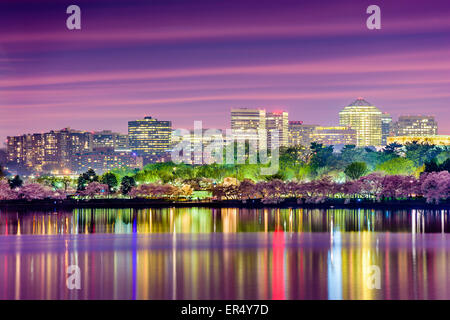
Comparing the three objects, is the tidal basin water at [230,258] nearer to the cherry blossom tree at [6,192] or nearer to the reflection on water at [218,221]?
the reflection on water at [218,221]

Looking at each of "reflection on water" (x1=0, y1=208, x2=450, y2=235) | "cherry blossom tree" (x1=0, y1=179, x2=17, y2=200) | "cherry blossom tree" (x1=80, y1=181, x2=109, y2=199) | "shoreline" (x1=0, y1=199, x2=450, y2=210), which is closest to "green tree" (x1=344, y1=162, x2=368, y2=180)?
"shoreline" (x1=0, y1=199, x2=450, y2=210)

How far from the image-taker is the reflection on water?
70.7 m

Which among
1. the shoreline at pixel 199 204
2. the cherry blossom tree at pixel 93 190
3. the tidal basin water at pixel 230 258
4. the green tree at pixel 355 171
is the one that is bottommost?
the tidal basin water at pixel 230 258

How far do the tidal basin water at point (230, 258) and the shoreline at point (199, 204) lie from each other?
1837 centimetres

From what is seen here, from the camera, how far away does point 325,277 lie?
144 feet

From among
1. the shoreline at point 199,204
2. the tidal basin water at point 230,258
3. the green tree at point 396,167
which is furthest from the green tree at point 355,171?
the tidal basin water at point 230,258

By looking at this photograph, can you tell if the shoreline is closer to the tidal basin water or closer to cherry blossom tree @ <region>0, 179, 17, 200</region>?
cherry blossom tree @ <region>0, 179, 17, 200</region>

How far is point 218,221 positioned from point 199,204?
28.9 metres

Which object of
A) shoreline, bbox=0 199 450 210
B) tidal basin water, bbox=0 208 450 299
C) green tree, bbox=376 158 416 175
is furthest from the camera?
green tree, bbox=376 158 416 175

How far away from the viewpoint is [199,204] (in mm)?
109312

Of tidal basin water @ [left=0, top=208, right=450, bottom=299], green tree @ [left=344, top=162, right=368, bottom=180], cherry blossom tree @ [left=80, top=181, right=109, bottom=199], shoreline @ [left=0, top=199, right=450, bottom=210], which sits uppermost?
green tree @ [left=344, top=162, right=368, bottom=180]

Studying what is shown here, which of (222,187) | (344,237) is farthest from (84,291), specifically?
(222,187)

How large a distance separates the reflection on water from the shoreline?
4.81 metres

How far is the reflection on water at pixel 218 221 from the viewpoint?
232 ft
